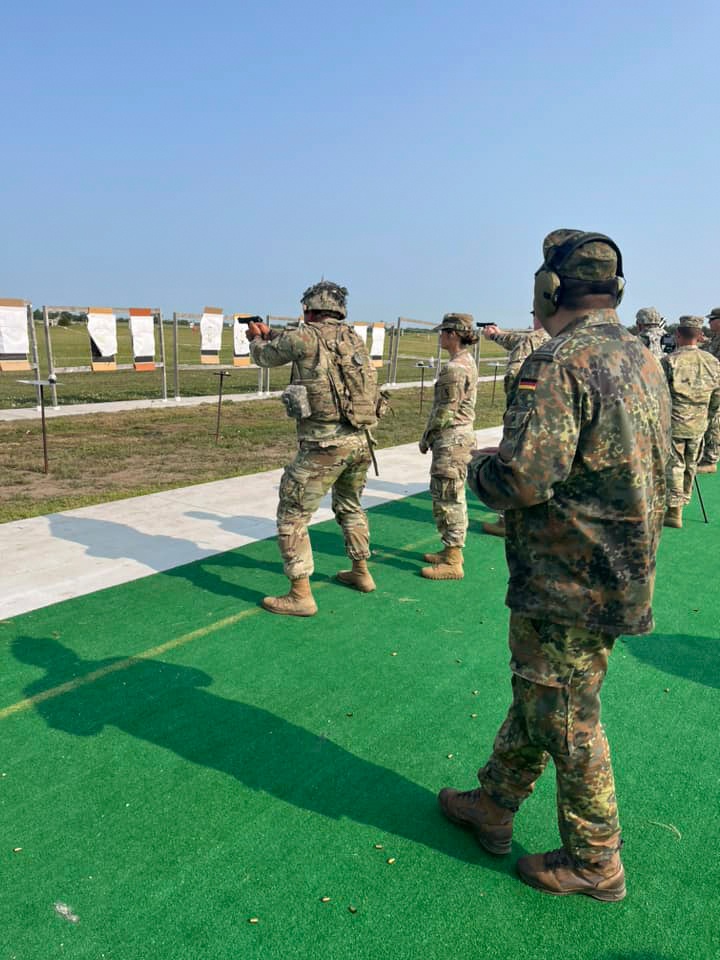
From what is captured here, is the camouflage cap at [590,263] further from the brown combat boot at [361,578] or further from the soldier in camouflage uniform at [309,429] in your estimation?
the brown combat boot at [361,578]

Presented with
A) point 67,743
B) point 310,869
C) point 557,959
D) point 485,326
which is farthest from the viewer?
point 485,326

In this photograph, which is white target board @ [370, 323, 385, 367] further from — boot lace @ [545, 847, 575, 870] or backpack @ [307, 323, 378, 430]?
boot lace @ [545, 847, 575, 870]

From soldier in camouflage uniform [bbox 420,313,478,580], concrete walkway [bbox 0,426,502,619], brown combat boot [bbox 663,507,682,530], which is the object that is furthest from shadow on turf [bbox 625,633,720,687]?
concrete walkway [bbox 0,426,502,619]

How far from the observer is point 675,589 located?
537cm

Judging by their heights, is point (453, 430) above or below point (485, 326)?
below

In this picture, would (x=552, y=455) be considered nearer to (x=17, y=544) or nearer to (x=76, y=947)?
(x=76, y=947)

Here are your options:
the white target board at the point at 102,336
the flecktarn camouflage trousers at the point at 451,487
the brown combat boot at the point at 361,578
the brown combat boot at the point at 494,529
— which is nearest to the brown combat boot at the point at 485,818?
the brown combat boot at the point at 361,578

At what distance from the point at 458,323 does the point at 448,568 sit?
6.40ft

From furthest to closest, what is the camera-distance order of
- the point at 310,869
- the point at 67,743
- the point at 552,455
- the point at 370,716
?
the point at 370,716
the point at 67,743
the point at 310,869
the point at 552,455

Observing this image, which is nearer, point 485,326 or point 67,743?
point 67,743

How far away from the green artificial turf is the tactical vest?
1.37 meters

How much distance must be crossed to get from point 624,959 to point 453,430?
3.94m

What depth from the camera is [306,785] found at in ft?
9.48

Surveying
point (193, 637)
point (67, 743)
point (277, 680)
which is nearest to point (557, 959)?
point (277, 680)
